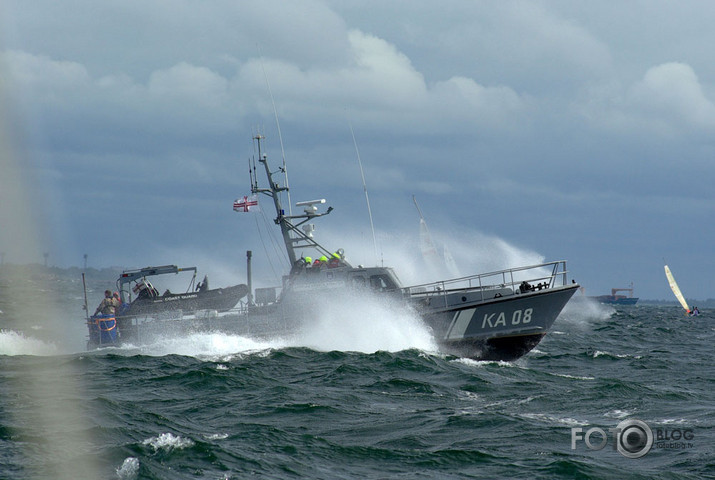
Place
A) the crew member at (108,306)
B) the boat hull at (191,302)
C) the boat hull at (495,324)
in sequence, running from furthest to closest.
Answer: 1. the boat hull at (191,302)
2. the crew member at (108,306)
3. the boat hull at (495,324)

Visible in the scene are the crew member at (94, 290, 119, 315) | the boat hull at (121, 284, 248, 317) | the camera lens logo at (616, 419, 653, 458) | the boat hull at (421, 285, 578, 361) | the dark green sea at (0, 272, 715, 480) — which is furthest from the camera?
the boat hull at (121, 284, 248, 317)

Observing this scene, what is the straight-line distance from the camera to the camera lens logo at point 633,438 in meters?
11.2

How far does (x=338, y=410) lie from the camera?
13.8 meters

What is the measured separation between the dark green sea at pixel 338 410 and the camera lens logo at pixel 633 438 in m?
0.13

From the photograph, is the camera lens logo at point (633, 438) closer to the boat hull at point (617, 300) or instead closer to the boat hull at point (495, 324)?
the boat hull at point (495, 324)

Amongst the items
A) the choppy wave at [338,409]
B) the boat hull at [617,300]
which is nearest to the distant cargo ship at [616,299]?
the boat hull at [617,300]

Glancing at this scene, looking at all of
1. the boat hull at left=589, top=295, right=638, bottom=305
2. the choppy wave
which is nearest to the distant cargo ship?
the boat hull at left=589, top=295, right=638, bottom=305

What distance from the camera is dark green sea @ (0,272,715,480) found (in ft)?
33.0

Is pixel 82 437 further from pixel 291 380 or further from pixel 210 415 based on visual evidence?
pixel 291 380

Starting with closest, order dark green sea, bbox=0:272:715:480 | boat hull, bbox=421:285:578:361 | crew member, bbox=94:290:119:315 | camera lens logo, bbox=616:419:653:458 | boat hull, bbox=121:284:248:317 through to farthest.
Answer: dark green sea, bbox=0:272:715:480 → camera lens logo, bbox=616:419:653:458 → boat hull, bbox=421:285:578:361 → crew member, bbox=94:290:119:315 → boat hull, bbox=121:284:248:317

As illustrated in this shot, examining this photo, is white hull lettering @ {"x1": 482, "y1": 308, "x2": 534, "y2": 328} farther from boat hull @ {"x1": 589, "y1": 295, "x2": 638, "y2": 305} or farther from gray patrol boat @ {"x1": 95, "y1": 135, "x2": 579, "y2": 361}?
boat hull @ {"x1": 589, "y1": 295, "x2": 638, "y2": 305}

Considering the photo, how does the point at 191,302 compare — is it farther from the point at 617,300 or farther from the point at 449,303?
the point at 617,300

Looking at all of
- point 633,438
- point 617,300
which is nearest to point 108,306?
point 633,438

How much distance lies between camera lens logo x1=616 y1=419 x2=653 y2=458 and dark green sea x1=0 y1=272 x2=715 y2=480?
0.13 meters
